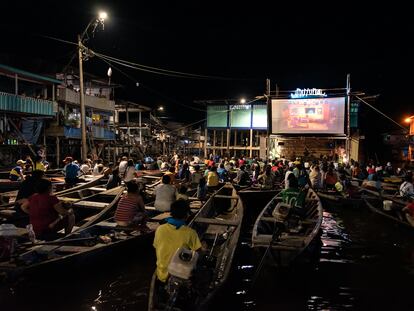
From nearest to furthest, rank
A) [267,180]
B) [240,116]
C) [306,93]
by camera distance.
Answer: [267,180] < [306,93] < [240,116]

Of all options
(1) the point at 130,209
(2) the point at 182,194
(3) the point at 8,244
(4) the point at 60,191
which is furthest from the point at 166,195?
(4) the point at 60,191

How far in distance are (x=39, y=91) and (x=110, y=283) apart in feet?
71.2

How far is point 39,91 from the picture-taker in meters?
25.2

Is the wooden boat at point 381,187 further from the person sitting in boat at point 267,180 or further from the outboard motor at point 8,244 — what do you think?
the outboard motor at point 8,244

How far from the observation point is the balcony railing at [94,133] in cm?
2547

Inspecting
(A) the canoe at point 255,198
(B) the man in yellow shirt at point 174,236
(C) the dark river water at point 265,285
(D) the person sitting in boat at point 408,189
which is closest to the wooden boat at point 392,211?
(D) the person sitting in boat at point 408,189

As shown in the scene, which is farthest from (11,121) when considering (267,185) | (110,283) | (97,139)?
(110,283)

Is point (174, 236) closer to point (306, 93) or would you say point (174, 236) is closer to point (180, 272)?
point (180, 272)

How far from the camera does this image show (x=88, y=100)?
2952cm

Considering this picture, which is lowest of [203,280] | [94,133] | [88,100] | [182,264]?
[203,280]

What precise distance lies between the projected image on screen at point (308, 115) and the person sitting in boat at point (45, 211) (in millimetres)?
21581

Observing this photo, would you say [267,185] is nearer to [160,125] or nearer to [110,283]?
[110,283]

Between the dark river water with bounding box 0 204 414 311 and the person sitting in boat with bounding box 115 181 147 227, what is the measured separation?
28.4 inches

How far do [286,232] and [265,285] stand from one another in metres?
2.06
